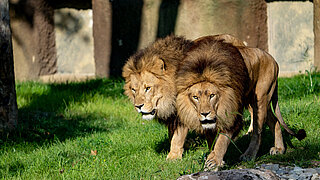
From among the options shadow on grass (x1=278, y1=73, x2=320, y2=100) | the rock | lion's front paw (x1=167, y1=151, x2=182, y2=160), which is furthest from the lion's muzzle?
shadow on grass (x1=278, y1=73, x2=320, y2=100)

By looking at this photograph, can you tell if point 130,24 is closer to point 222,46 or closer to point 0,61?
point 0,61

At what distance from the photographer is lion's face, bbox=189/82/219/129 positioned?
3.79m

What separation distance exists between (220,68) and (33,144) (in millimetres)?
2877

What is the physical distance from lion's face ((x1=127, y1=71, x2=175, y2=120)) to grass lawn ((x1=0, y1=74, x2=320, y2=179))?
56cm

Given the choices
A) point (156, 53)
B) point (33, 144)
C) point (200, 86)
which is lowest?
point (33, 144)

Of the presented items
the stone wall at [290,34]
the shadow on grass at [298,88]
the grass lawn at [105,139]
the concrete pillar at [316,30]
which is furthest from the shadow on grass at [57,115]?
the concrete pillar at [316,30]

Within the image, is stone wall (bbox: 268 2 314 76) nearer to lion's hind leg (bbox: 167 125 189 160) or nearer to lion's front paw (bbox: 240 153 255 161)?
lion's front paw (bbox: 240 153 255 161)

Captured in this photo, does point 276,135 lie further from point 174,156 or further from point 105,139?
point 105,139

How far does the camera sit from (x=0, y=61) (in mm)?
5598

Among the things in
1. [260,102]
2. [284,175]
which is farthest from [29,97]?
[284,175]

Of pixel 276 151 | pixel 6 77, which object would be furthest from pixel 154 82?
pixel 6 77

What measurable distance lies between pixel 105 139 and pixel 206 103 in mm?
2058

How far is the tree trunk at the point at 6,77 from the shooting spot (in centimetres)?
563

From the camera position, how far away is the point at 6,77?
5.68 m
